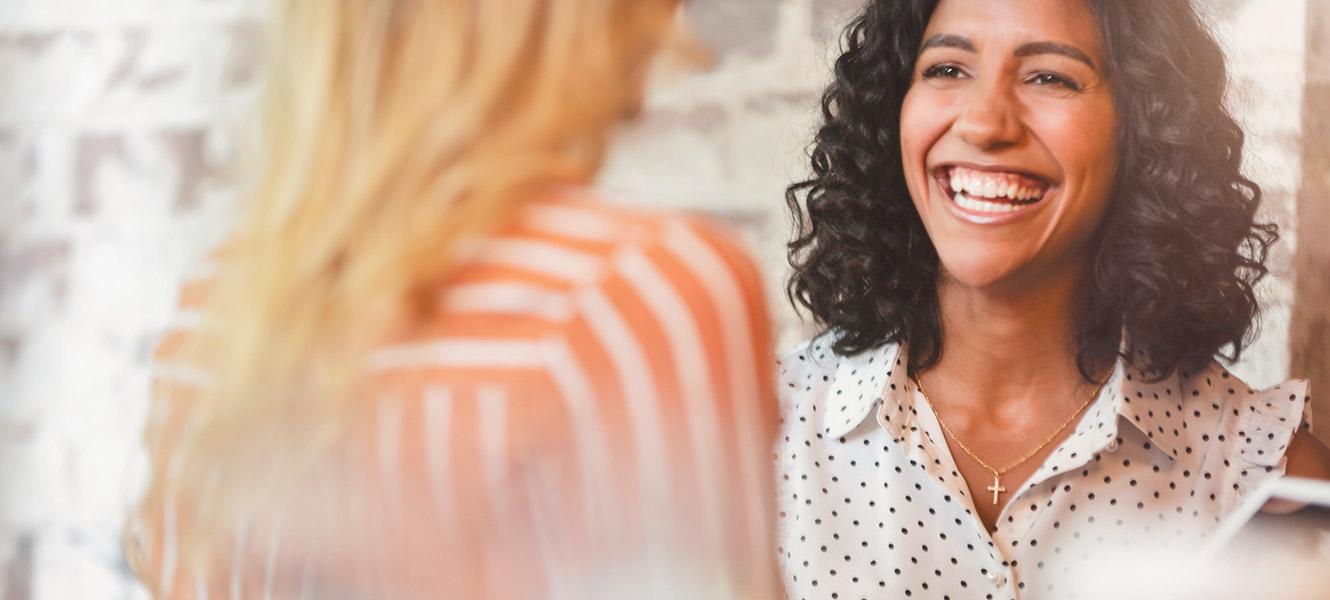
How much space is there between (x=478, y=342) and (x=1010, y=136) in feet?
1.68

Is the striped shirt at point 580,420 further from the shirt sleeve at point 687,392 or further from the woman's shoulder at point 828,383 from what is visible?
the woman's shoulder at point 828,383

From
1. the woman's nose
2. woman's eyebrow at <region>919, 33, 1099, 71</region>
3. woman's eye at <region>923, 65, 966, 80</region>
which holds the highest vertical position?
woman's eyebrow at <region>919, 33, 1099, 71</region>

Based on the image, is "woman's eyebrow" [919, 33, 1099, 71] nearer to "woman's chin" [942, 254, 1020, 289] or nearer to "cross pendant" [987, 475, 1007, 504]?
"woman's chin" [942, 254, 1020, 289]

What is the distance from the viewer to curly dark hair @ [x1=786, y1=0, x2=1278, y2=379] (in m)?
1.06

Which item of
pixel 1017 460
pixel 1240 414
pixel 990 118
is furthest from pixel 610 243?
pixel 1240 414

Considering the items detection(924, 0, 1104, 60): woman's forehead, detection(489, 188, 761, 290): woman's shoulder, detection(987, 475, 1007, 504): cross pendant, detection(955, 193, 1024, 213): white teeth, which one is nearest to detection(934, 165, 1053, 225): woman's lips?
detection(955, 193, 1024, 213): white teeth

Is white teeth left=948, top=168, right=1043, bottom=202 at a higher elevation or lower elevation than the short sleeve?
higher

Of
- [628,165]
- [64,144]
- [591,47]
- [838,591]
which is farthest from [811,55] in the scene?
[64,144]

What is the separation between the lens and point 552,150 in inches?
31.6

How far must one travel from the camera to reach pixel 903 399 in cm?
115

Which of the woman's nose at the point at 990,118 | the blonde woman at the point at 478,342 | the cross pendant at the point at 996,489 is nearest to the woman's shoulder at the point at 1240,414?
the cross pendant at the point at 996,489

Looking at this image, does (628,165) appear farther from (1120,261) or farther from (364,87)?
(1120,261)

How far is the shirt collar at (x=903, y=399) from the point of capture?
1.12 metres

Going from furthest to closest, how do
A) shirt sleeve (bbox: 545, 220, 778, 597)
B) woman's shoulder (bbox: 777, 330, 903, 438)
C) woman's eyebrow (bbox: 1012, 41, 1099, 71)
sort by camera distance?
woman's shoulder (bbox: 777, 330, 903, 438), woman's eyebrow (bbox: 1012, 41, 1099, 71), shirt sleeve (bbox: 545, 220, 778, 597)
